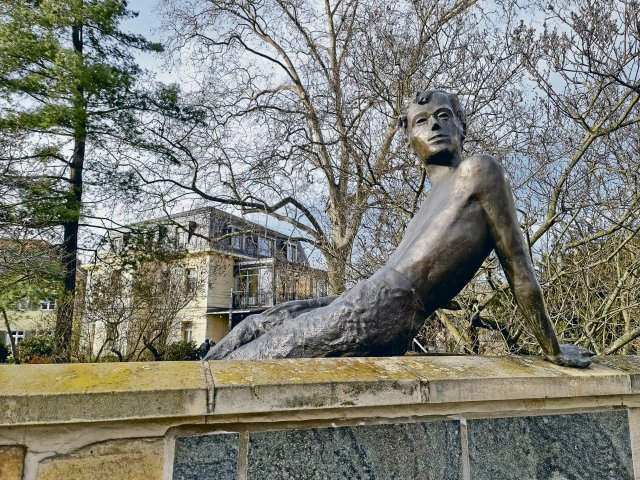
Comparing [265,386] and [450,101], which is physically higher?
[450,101]

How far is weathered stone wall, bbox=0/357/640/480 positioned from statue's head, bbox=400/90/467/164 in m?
1.11

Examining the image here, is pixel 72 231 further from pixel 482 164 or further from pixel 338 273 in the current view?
pixel 482 164

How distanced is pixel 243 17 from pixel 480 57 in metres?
10.9

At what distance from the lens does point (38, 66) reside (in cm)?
1360

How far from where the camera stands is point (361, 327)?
2.38 meters

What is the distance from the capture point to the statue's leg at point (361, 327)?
238 centimetres

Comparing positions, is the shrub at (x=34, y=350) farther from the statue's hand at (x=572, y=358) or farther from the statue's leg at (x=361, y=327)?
the statue's hand at (x=572, y=358)

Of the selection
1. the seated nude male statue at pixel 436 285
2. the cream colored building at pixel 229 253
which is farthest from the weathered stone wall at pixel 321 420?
the cream colored building at pixel 229 253

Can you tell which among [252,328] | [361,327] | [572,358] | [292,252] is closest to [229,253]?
[292,252]

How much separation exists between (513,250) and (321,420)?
121 cm

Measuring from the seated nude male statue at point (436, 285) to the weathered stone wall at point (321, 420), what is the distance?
0.99ft

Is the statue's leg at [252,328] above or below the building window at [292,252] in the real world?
below

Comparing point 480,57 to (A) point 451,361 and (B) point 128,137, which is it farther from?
(B) point 128,137

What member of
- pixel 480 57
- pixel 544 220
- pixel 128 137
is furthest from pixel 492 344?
pixel 128 137
